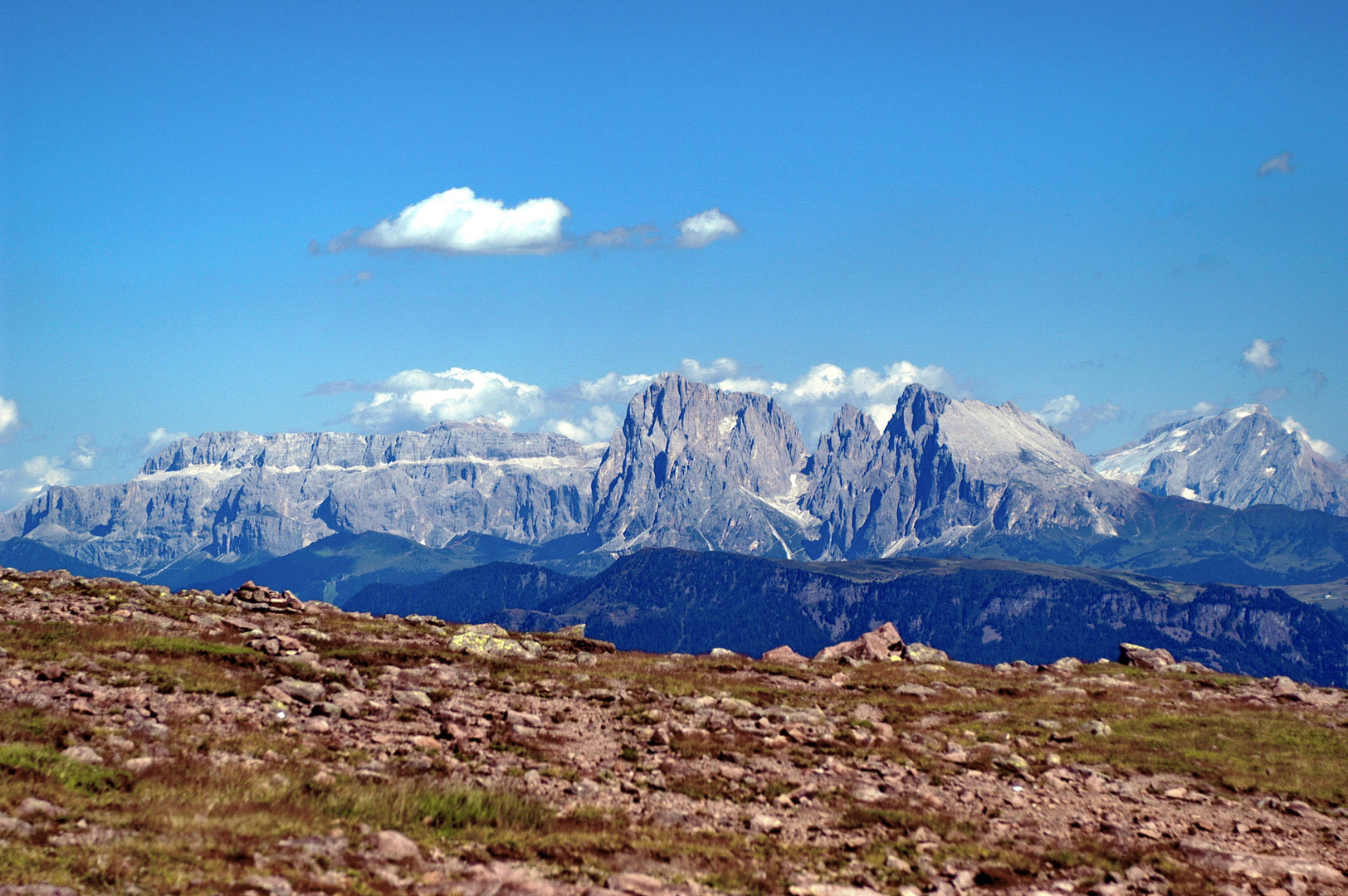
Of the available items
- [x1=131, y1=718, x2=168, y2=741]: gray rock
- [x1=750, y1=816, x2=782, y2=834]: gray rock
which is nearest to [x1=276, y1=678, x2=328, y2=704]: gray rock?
[x1=131, y1=718, x2=168, y2=741]: gray rock

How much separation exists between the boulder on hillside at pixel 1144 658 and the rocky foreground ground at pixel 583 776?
16211 millimetres

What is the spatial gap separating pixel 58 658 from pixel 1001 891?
32.8m

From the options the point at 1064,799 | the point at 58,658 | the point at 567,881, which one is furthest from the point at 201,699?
the point at 1064,799

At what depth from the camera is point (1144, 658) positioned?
245 feet

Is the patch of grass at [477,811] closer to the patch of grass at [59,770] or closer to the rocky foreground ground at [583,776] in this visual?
the rocky foreground ground at [583,776]

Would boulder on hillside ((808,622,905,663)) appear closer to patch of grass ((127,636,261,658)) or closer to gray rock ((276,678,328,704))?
patch of grass ((127,636,261,658))

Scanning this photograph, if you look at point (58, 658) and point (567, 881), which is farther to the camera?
point (58, 658)

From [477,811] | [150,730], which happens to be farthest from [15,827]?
[477,811]

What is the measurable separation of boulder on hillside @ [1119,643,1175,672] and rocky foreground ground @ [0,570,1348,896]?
53.2 feet

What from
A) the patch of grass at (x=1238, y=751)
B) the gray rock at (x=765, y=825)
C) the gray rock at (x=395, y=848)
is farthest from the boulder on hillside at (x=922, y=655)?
the gray rock at (x=395, y=848)

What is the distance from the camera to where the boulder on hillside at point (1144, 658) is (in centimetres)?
7350

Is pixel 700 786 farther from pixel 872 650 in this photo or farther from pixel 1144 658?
pixel 1144 658

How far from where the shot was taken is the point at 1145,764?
40.1 meters

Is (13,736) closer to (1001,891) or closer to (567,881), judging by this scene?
(567,881)
